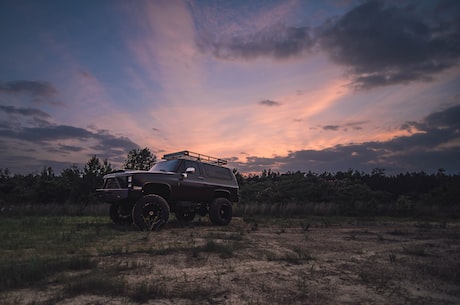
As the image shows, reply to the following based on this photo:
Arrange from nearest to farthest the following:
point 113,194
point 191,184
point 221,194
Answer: point 113,194
point 191,184
point 221,194

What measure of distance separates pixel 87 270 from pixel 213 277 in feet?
6.08

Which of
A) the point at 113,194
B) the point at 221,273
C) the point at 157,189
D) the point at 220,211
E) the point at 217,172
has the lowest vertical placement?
the point at 221,273

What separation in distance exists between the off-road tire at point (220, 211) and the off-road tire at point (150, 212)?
239cm

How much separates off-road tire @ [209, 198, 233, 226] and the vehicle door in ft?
2.15

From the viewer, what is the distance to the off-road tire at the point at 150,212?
9094mm

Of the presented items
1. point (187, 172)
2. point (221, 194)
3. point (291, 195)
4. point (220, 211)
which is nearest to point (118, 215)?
point (187, 172)

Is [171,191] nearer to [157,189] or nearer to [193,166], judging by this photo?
[157,189]

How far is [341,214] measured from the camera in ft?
67.6

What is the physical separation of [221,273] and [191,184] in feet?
20.7

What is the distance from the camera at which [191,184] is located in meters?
10.9

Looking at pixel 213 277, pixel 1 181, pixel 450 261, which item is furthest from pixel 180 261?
pixel 1 181

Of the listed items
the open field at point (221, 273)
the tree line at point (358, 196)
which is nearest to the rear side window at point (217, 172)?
the open field at point (221, 273)

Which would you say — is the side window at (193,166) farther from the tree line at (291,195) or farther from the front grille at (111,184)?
the tree line at (291,195)

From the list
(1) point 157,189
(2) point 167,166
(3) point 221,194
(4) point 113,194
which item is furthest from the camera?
(3) point 221,194
